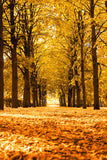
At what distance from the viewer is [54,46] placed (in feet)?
74.4

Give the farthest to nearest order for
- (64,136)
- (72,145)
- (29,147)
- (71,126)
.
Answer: (71,126), (64,136), (72,145), (29,147)

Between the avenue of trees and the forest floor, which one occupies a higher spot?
the avenue of trees

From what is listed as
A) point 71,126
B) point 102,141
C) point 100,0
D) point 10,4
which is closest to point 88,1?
point 100,0

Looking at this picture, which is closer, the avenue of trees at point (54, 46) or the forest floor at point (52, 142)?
the forest floor at point (52, 142)

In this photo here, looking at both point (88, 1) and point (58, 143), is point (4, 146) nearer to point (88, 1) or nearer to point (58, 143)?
point (58, 143)

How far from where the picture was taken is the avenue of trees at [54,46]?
1196cm

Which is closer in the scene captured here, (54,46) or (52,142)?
(52,142)

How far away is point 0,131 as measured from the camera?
15.2ft

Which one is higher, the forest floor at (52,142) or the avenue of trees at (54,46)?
the avenue of trees at (54,46)

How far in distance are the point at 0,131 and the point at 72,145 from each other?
2.05 metres

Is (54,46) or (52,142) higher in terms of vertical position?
(54,46)

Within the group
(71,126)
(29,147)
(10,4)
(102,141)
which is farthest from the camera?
(10,4)

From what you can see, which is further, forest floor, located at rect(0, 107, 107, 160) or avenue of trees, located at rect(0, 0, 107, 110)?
avenue of trees, located at rect(0, 0, 107, 110)

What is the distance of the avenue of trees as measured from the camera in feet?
39.2
